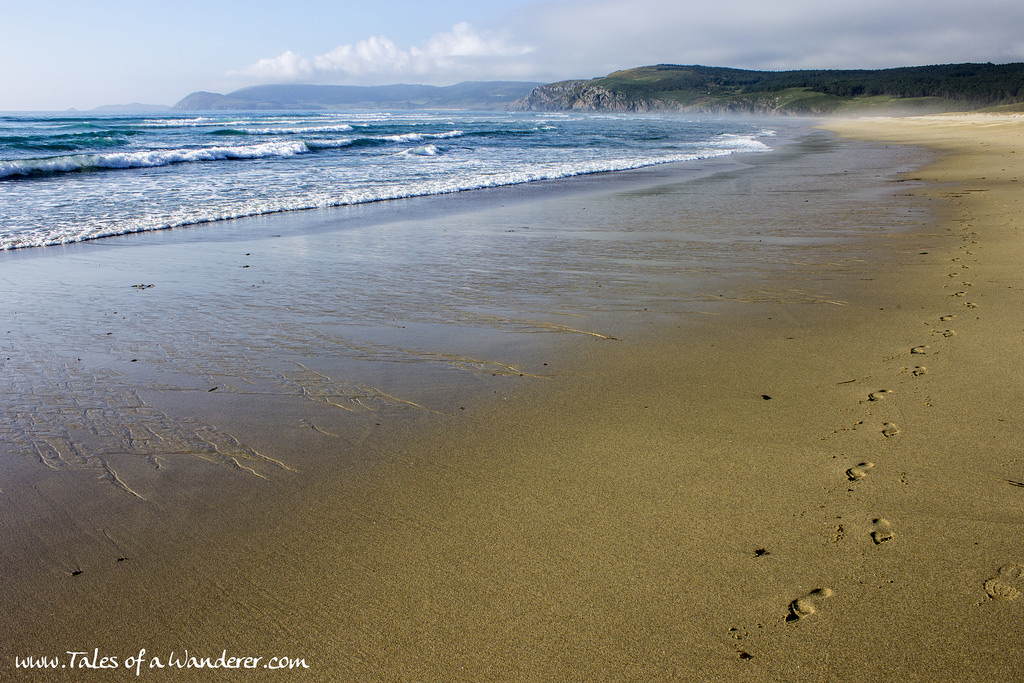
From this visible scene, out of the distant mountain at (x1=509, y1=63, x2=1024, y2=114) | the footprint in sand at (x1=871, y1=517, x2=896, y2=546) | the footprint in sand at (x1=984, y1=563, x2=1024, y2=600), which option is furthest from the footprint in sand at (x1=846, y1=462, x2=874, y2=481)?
the distant mountain at (x1=509, y1=63, x2=1024, y2=114)

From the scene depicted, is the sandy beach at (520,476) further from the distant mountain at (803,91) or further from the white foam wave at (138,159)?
the distant mountain at (803,91)

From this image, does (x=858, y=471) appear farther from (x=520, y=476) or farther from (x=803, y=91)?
(x=803, y=91)

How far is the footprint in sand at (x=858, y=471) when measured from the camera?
2.76 m

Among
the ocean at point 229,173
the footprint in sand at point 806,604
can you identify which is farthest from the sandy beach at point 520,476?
the ocean at point 229,173

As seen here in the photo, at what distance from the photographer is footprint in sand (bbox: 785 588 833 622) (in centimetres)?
200

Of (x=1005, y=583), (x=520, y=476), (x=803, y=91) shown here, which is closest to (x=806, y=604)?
(x=1005, y=583)

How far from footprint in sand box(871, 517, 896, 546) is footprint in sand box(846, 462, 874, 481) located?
1.02 feet

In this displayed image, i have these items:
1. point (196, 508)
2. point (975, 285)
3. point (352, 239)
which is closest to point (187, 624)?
point (196, 508)

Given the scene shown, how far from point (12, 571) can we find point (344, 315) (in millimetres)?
3278

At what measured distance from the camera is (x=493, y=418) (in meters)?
3.52

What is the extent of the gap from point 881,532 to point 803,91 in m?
141

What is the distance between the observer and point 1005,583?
2090 millimetres

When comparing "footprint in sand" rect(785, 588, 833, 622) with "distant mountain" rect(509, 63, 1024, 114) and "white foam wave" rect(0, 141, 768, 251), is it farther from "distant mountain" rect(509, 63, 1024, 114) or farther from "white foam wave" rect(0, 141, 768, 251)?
"distant mountain" rect(509, 63, 1024, 114)

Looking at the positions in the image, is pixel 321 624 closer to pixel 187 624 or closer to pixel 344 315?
pixel 187 624
